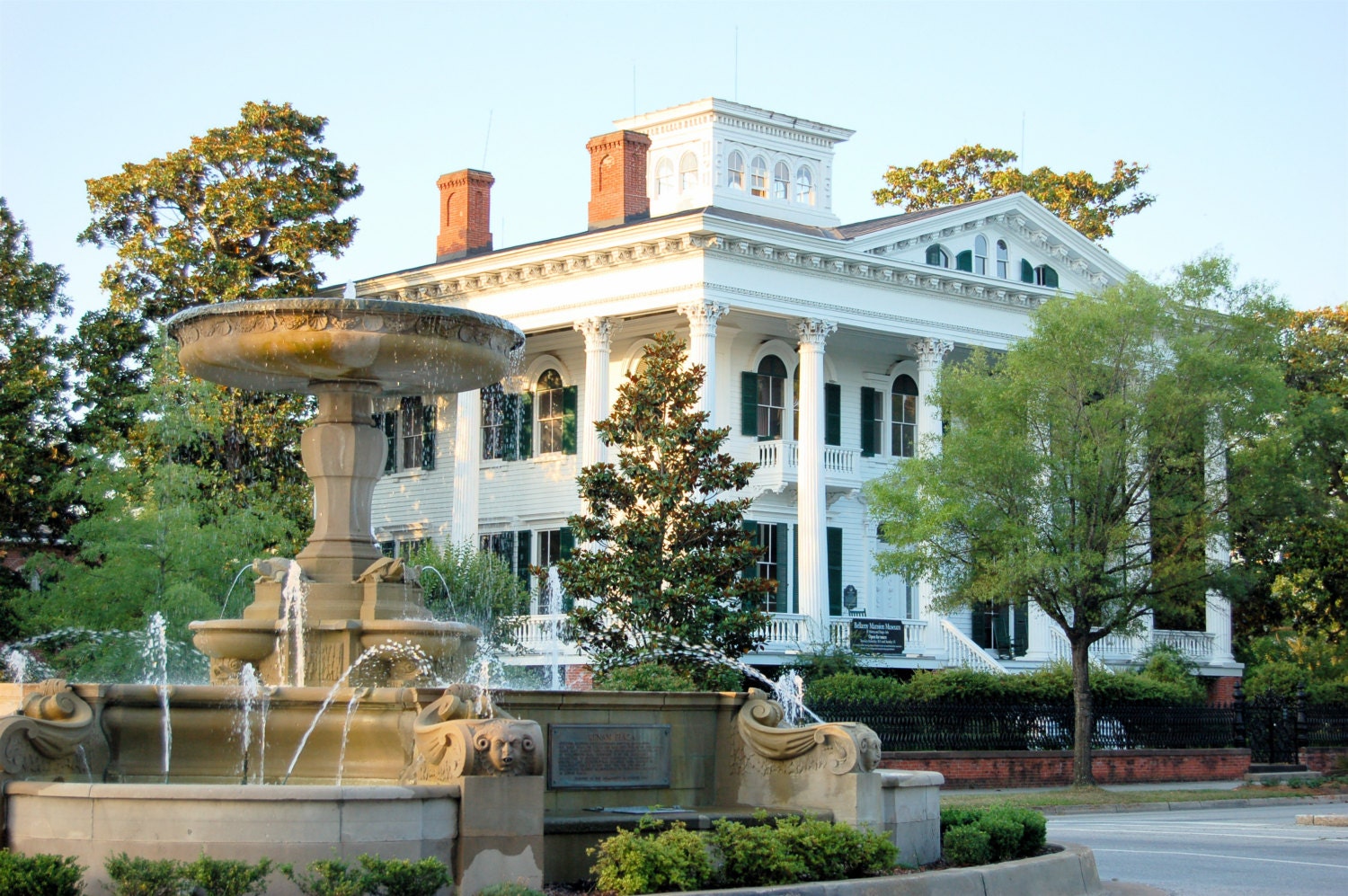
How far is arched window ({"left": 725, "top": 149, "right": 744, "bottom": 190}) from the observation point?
1729 inches

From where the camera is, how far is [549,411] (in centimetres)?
4391

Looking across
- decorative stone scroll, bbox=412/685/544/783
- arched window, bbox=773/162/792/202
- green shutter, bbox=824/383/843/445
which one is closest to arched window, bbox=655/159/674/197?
arched window, bbox=773/162/792/202

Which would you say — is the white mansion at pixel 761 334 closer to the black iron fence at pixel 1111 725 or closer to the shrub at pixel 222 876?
the black iron fence at pixel 1111 725

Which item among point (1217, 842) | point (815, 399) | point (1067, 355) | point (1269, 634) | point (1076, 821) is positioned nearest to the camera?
point (1217, 842)

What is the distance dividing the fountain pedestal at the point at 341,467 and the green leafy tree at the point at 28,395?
2462 cm

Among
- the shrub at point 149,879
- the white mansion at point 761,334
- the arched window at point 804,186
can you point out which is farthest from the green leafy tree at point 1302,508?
the shrub at point 149,879

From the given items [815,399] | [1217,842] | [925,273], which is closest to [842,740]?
[1217,842]

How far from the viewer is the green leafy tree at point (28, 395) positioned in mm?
37438

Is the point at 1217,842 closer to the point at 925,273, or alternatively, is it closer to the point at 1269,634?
the point at 925,273

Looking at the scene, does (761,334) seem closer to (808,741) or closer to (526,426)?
(526,426)

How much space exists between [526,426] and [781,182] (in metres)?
8.85

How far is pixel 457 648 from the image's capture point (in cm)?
A: 1326

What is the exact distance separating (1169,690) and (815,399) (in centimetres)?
971

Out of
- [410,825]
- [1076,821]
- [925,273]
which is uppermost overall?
[925,273]
